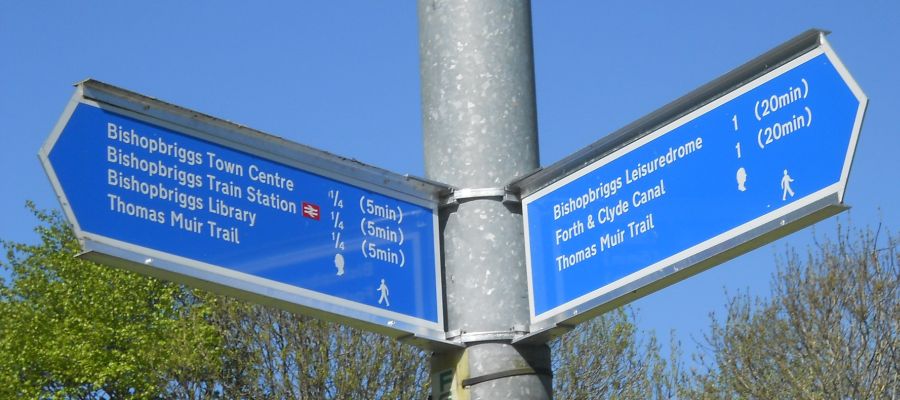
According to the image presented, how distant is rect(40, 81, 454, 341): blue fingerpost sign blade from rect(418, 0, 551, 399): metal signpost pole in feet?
0.29

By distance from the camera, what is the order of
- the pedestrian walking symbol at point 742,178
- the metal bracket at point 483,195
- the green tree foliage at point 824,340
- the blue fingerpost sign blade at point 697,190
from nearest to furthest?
1. the blue fingerpost sign blade at point 697,190
2. the pedestrian walking symbol at point 742,178
3. the metal bracket at point 483,195
4. the green tree foliage at point 824,340

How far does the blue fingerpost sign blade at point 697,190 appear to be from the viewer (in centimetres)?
357

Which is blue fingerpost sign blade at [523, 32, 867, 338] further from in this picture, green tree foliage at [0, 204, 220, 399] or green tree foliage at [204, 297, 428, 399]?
green tree foliage at [0, 204, 220, 399]

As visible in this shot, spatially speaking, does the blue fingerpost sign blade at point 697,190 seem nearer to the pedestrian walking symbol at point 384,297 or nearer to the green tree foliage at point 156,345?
the pedestrian walking symbol at point 384,297

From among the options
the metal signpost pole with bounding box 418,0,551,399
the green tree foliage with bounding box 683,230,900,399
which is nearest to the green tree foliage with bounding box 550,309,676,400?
the green tree foliage with bounding box 683,230,900,399

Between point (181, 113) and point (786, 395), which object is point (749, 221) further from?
point (786, 395)

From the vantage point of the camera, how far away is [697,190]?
3863 millimetres

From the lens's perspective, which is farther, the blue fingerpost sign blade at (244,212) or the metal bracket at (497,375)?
the metal bracket at (497,375)

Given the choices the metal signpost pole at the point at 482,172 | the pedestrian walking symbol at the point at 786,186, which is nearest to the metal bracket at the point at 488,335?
the metal signpost pole at the point at 482,172

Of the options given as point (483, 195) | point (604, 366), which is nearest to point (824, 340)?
point (604, 366)

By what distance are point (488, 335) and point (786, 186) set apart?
0.90 metres

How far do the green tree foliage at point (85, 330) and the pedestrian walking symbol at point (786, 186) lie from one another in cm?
2548

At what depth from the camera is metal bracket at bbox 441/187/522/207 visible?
416cm

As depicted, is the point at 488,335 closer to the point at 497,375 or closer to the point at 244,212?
the point at 497,375
